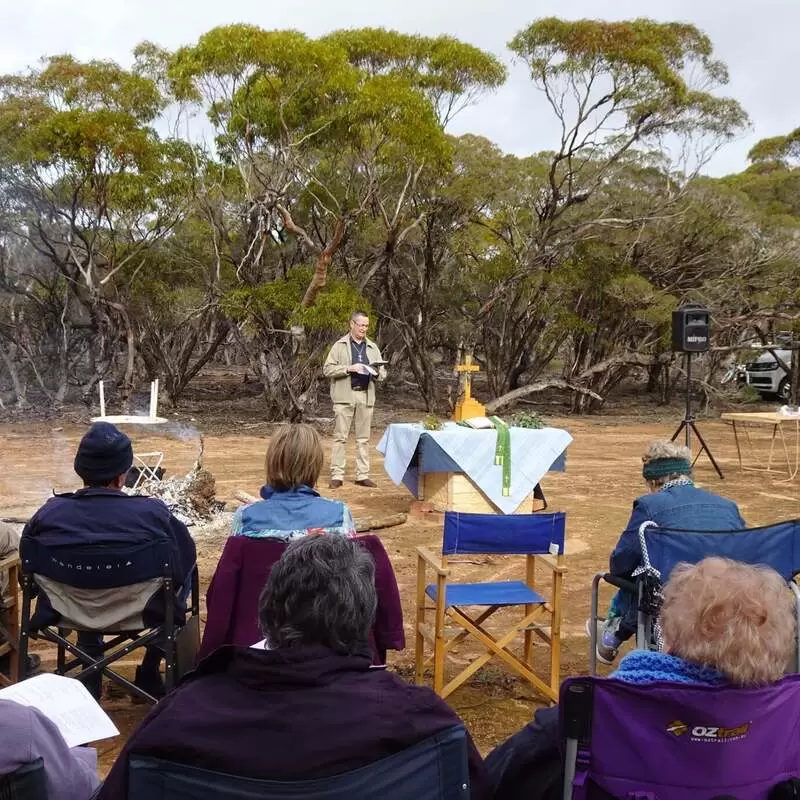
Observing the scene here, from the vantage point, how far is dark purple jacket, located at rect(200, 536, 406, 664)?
2.98 meters

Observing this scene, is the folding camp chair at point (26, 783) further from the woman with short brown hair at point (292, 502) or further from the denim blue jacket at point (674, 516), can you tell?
the denim blue jacket at point (674, 516)

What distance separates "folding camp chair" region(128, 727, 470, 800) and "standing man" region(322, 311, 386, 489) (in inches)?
293

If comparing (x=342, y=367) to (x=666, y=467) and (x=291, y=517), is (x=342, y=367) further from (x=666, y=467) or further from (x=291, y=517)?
(x=291, y=517)

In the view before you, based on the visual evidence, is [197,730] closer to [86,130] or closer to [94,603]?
[94,603]

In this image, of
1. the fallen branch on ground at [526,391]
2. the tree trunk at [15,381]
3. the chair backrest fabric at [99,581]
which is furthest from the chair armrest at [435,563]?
the tree trunk at [15,381]

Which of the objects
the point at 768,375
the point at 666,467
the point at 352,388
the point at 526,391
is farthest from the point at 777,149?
the point at 666,467

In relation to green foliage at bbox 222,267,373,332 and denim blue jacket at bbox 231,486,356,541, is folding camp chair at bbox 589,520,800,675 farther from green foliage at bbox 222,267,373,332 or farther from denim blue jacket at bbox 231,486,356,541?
green foliage at bbox 222,267,373,332

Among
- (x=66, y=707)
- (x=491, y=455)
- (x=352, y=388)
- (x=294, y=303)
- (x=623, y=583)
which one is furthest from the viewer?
(x=294, y=303)

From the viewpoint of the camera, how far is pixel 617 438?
571 inches

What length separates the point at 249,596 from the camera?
305 cm

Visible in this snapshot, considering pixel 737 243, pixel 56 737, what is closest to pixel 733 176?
pixel 737 243

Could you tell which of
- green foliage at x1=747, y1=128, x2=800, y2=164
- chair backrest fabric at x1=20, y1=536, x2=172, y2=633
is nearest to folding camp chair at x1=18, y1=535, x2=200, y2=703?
chair backrest fabric at x1=20, y1=536, x2=172, y2=633

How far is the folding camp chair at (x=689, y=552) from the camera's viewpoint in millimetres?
3158

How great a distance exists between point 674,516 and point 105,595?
2090 mm
